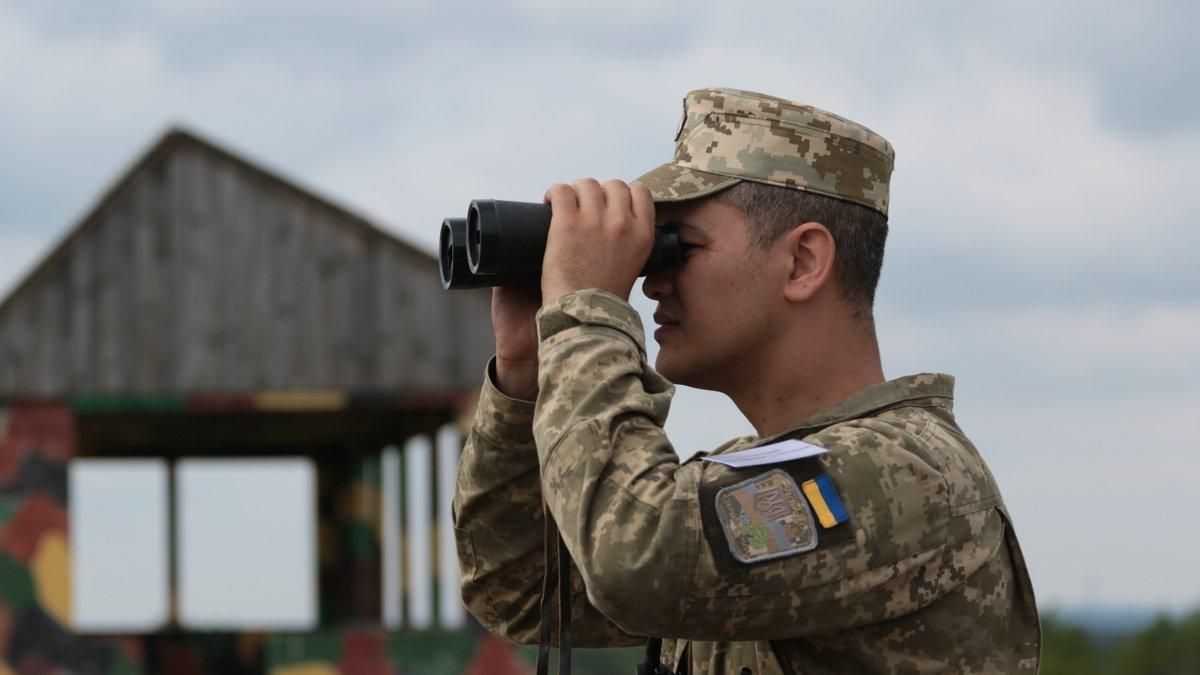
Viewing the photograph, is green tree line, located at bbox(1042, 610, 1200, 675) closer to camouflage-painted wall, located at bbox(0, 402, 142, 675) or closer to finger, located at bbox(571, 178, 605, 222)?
camouflage-painted wall, located at bbox(0, 402, 142, 675)

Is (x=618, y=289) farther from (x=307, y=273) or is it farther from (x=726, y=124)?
(x=307, y=273)

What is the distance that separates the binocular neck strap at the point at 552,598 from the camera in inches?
97.0

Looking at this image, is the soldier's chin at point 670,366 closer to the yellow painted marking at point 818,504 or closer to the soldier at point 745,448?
the soldier at point 745,448

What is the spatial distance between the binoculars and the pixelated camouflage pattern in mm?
156

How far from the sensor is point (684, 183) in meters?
2.54

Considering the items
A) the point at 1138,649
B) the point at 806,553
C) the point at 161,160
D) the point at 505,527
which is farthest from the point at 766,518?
the point at 1138,649

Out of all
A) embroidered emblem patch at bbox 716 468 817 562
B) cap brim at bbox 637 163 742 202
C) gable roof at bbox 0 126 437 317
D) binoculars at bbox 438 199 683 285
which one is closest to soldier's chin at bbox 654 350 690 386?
binoculars at bbox 438 199 683 285

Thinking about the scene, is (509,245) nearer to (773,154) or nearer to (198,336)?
(773,154)

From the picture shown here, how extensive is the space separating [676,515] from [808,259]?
1.95 feet

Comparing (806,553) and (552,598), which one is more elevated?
(806,553)

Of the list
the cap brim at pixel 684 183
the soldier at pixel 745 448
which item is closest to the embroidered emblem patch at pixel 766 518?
the soldier at pixel 745 448

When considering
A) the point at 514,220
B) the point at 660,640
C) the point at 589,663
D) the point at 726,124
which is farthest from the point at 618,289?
the point at 589,663

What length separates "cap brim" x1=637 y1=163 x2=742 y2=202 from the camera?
2.52 m

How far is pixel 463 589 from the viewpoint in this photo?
2873 mm
